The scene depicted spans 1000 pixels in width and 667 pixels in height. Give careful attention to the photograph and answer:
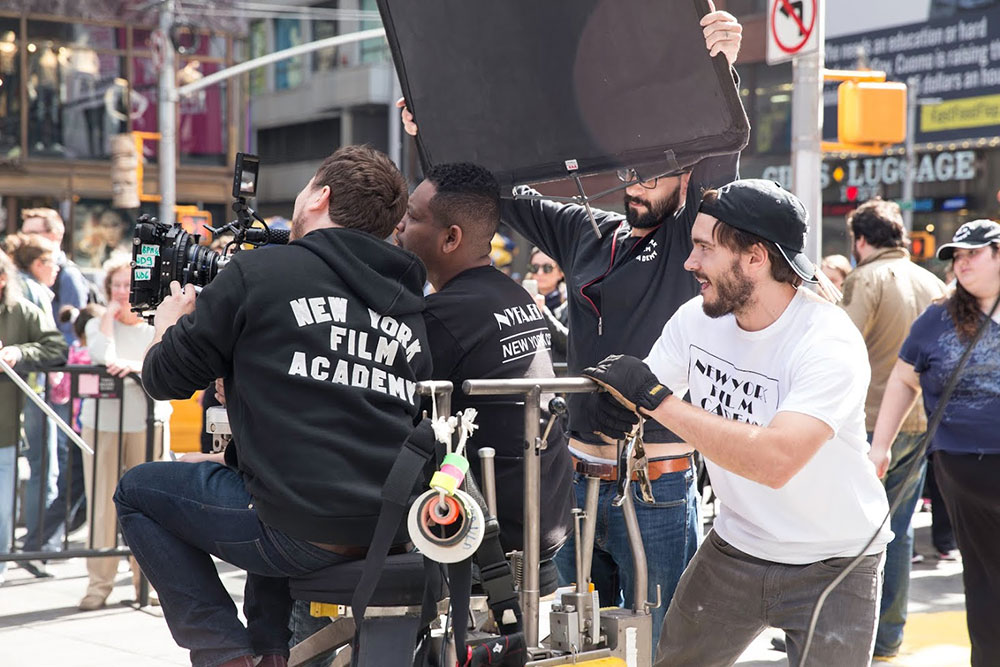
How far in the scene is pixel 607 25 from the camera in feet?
11.5

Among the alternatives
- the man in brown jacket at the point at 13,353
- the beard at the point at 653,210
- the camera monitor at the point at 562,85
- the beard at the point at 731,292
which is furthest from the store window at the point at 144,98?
the beard at the point at 731,292

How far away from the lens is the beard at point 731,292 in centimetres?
329

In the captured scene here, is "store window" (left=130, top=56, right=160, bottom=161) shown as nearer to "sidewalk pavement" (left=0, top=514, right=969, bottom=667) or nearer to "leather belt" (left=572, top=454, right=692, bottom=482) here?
"sidewalk pavement" (left=0, top=514, right=969, bottom=667)

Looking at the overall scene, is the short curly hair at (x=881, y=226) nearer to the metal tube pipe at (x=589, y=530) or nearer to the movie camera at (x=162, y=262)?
the metal tube pipe at (x=589, y=530)

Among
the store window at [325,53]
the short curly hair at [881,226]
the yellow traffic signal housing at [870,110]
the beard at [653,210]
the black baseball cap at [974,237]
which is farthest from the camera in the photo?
the store window at [325,53]

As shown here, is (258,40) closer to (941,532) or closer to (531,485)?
(941,532)

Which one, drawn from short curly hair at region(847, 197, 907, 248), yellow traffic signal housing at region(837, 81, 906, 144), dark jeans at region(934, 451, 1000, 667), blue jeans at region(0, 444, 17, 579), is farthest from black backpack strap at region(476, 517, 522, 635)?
yellow traffic signal housing at region(837, 81, 906, 144)

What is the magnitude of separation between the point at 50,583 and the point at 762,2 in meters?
29.6

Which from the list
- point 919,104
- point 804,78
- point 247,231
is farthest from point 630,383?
point 919,104

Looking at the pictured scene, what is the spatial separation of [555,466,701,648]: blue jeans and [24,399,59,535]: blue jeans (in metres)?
4.41

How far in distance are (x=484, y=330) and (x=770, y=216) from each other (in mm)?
836

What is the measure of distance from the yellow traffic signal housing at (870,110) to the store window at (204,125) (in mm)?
27662

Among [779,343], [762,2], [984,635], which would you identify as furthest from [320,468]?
[762,2]

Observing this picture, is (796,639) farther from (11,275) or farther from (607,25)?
(11,275)
